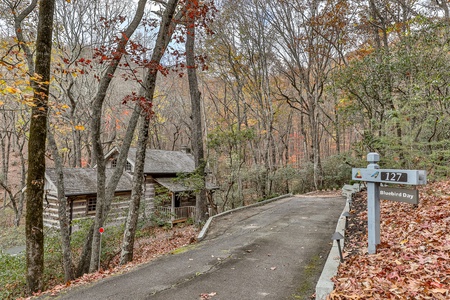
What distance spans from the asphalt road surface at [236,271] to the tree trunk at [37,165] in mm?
1577

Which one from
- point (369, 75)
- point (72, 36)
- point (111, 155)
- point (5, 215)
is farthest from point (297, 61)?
point (5, 215)

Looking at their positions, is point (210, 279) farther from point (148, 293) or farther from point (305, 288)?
point (305, 288)

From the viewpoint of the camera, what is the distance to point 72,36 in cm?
1413

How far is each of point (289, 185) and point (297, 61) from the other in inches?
391

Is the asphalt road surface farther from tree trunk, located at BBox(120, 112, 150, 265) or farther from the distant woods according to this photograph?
the distant woods

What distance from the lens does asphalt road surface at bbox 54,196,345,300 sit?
4.38m

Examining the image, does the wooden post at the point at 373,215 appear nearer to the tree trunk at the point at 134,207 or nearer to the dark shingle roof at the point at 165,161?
the tree trunk at the point at 134,207

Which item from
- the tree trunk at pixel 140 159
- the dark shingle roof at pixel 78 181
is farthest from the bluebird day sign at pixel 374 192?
the dark shingle roof at pixel 78 181

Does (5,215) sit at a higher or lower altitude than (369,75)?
lower

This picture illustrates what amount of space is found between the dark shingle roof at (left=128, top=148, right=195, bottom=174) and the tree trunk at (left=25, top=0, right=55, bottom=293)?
12.0 m

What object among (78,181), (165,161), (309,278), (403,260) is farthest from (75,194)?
(403,260)

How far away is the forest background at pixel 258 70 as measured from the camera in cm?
802

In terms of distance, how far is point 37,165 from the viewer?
19.0ft

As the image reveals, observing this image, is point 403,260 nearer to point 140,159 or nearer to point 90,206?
point 140,159
